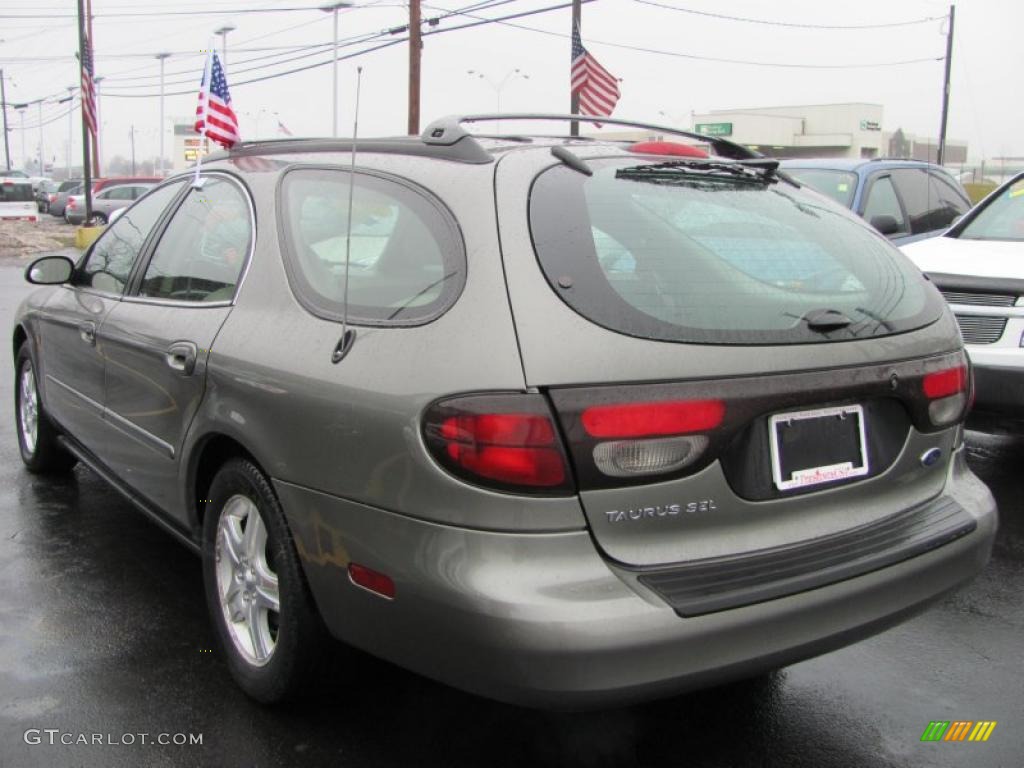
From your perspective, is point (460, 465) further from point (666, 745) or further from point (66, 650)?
point (66, 650)

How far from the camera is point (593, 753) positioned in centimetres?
268

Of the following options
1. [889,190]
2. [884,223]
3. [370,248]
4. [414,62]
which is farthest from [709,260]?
[414,62]

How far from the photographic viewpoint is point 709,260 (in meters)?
2.49

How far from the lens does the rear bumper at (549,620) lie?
6.84 ft

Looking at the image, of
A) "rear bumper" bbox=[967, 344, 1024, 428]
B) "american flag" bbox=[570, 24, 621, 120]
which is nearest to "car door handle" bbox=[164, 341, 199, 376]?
"rear bumper" bbox=[967, 344, 1024, 428]

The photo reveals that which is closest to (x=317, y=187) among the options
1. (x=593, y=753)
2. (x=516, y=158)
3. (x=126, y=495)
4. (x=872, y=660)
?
(x=516, y=158)

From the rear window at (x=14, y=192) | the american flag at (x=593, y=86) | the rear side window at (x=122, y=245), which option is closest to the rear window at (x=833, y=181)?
the rear side window at (x=122, y=245)

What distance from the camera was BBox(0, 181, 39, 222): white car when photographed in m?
34.7

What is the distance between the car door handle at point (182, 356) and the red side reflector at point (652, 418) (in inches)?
59.8

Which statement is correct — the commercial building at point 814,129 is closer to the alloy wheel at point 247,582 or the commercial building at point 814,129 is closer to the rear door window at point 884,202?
the rear door window at point 884,202

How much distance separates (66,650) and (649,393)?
2.26 m

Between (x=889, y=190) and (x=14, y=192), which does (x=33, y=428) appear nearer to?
(x=889, y=190)

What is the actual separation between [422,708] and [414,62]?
21.2 metres

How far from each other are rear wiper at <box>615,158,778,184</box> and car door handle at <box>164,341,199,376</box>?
4.76 feet
